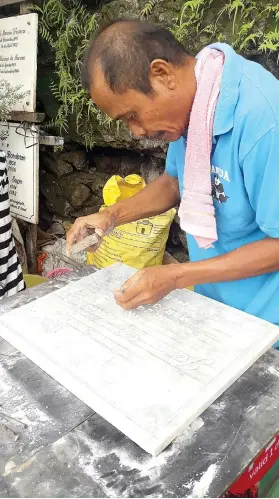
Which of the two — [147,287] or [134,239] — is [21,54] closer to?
[134,239]

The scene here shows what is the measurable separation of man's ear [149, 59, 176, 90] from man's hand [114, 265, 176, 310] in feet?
1.61

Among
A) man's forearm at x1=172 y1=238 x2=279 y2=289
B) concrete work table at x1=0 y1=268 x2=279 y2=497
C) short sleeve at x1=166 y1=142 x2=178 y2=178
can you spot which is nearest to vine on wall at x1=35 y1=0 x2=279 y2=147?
short sleeve at x1=166 y1=142 x2=178 y2=178

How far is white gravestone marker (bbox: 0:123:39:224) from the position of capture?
282 centimetres

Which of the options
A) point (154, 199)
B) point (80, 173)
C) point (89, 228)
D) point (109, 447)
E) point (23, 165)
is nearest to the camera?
point (109, 447)

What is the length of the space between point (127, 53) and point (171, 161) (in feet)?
1.89

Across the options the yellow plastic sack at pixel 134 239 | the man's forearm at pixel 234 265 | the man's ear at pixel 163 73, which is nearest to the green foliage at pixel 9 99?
the yellow plastic sack at pixel 134 239

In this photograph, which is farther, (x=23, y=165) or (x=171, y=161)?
(x=23, y=165)

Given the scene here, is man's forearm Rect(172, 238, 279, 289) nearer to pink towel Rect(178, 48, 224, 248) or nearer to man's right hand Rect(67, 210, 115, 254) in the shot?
pink towel Rect(178, 48, 224, 248)

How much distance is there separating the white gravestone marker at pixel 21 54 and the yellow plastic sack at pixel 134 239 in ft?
2.78

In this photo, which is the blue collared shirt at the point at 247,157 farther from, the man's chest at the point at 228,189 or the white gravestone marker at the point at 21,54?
the white gravestone marker at the point at 21,54

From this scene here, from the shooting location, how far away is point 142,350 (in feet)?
3.43

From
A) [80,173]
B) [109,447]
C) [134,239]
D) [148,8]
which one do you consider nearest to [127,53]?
[109,447]

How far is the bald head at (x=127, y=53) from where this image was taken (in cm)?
101

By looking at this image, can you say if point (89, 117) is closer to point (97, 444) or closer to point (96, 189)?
point (96, 189)
